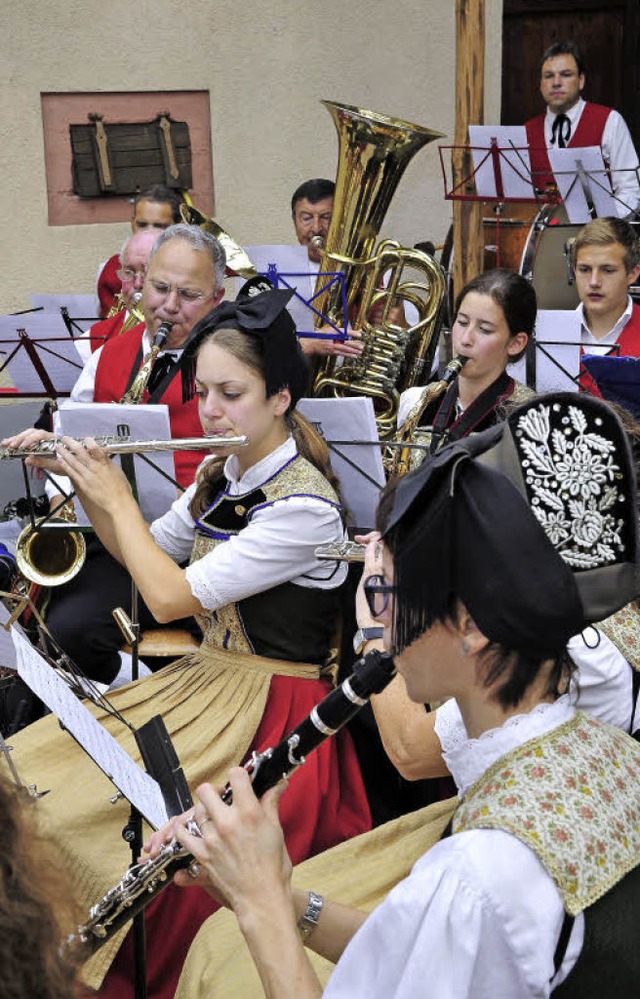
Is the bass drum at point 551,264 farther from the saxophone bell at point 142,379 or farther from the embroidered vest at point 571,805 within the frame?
the embroidered vest at point 571,805

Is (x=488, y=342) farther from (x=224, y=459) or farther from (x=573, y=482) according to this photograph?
(x=573, y=482)

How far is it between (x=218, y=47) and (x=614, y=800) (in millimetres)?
6523

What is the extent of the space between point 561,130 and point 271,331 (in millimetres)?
4908

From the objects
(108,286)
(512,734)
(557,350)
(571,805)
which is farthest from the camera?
(108,286)

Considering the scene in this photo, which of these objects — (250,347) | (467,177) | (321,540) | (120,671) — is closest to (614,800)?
(321,540)

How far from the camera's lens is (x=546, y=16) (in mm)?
8477

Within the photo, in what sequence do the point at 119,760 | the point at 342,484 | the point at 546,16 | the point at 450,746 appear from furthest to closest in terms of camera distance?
the point at 546,16, the point at 342,484, the point at 450,746, the point at 119,760

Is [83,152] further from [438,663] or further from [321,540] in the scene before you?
[438,663]

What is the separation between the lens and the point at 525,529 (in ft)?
4.74

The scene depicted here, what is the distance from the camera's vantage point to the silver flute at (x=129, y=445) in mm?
2766

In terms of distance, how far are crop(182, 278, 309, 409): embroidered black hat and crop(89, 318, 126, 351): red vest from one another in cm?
172

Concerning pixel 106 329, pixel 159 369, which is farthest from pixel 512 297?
pixel 106 329

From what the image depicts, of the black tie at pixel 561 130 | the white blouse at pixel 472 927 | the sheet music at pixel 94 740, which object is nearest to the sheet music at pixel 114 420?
the sheet music at pixel 94 740

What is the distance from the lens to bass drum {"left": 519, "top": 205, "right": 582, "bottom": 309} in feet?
19.3
